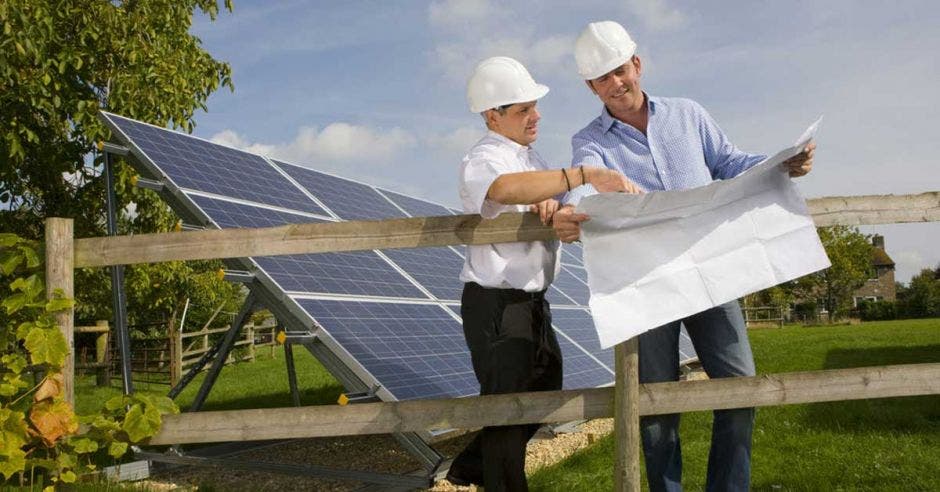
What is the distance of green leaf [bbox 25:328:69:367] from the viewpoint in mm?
4023

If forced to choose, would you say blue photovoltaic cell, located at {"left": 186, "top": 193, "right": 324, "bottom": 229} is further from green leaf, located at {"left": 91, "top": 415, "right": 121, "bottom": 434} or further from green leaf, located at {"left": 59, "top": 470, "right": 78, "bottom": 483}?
green leaf, located at {"left": 59, "top": 470, "right": 78, "bottom": 483}

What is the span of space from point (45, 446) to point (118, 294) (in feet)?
8.23

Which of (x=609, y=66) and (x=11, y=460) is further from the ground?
(x=609, y=66)

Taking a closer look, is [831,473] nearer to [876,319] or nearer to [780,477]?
[780,477]

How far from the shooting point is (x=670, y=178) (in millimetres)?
3471

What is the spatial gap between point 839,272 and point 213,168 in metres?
57.8

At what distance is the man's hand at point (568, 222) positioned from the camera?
10.4ft

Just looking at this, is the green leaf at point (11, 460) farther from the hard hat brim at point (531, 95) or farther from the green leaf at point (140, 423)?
the hard hat brim at point (531, 95)

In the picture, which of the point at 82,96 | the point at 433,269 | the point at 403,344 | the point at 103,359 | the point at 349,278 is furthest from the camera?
the point at 103,359

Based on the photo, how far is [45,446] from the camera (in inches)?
162

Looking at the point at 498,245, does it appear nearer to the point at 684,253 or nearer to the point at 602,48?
the point at 684,253

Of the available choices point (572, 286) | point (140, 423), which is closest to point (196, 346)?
point (572, 286)

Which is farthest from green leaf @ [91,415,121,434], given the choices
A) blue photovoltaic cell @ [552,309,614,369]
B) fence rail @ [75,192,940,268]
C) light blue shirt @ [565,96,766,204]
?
blue photovoltaic cell @ [552,309,614,369]

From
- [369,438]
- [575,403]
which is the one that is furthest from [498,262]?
[369,438]
